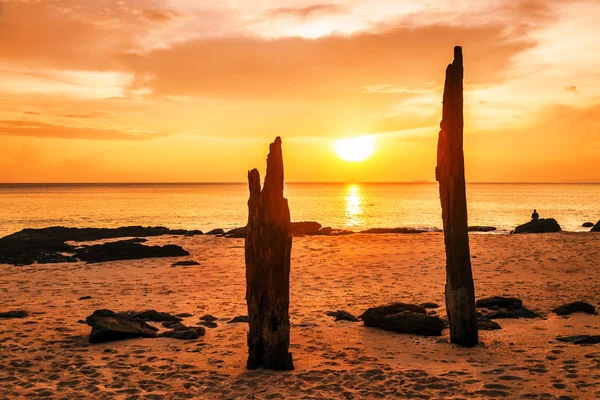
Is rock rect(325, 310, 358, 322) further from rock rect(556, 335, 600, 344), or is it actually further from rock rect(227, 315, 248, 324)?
rock rect(556, 335, 600, 344)

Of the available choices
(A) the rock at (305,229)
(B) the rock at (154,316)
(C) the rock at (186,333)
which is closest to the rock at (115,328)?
(C) the rock at (186,333)

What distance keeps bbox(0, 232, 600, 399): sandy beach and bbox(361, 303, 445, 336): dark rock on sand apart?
0.97 ft

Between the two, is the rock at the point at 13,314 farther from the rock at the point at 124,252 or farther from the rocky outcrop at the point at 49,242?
the rocky outcrop at the point at 49,242

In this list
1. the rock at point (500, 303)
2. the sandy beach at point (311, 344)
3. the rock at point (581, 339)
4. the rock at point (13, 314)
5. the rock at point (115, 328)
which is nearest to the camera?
the sandy beach at point (311, 344)

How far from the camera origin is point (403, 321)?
1198 cm

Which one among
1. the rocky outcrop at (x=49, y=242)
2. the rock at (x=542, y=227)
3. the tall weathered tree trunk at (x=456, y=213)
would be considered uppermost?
the tall weathered tree trunk at (x=456, y=213)

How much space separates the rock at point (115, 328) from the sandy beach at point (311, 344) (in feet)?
0.68

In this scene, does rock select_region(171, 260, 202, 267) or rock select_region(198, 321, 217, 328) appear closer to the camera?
rock select_region(198, 321, 217, 328)

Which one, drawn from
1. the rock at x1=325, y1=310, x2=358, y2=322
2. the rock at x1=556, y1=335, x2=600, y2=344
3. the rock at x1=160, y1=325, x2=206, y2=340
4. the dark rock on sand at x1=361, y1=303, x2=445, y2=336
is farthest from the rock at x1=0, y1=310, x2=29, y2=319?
the rock at x1=556, y1=335, x2=600, y2=344

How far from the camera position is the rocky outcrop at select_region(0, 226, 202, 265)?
1027 inches

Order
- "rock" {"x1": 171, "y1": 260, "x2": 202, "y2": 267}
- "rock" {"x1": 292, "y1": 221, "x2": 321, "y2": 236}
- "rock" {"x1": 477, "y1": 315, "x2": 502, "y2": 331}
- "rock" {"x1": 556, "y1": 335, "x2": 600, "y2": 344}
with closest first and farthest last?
1. "rock" {"x1": 556, "y1": 335, "x2": 600, "y2": 344}
2. "rock" {"x1": 477, "y1": 315, "x2": 502, "y2": 331}
3. "rock" {"x1": 171, "y1": 260, "x2": 202, "y2": 267}
4. "rock" {"x1": 292, "y1": 221, "x2": 321, "y2": 236}

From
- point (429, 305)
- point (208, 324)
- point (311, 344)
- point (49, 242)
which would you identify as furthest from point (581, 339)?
point (49, 242)

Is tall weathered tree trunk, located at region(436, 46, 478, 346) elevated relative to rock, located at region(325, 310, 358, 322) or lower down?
elevated

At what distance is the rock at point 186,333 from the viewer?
11.5 meters
